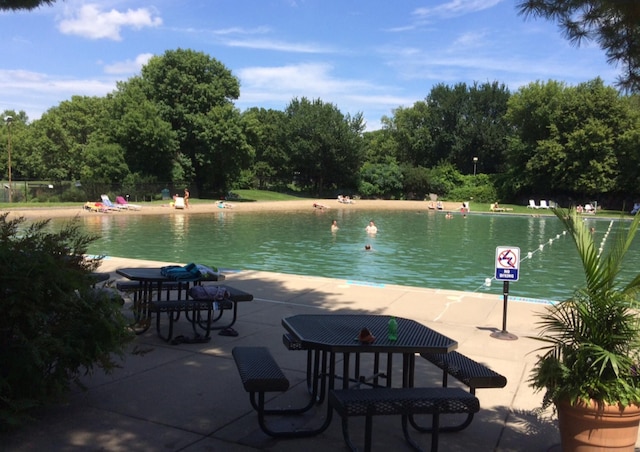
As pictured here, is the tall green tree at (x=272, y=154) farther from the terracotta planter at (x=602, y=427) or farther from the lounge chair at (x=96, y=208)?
the terracotta planter at (x=602, y=427)

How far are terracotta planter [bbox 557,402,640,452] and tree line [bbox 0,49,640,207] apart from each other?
4453 centimetres

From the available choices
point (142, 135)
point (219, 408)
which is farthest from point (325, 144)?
point (219, 408)

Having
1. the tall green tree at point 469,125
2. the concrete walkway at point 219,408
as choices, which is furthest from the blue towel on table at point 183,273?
the tall green tree at point 469,125

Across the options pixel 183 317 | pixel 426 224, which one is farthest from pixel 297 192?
pixel 183 317

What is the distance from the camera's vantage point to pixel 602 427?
10.4ft

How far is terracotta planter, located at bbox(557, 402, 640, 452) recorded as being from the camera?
3.17m

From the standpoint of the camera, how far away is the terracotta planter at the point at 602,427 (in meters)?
3.17

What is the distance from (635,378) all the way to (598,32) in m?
3.55

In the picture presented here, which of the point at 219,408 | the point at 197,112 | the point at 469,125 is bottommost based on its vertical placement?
the point at 219,408

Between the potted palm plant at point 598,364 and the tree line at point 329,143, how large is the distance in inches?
1744

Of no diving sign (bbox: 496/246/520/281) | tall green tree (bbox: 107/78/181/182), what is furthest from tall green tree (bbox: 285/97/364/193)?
no diving sign (bbox: 496/246/520/281)

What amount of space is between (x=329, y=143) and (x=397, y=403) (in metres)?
63.3

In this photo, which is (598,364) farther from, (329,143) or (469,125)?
(469,125)

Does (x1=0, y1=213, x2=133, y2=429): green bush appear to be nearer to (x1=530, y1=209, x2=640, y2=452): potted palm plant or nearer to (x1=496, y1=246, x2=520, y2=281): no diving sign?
(x1=530, y1=209, x2=640, y2=452): potted palm plant
